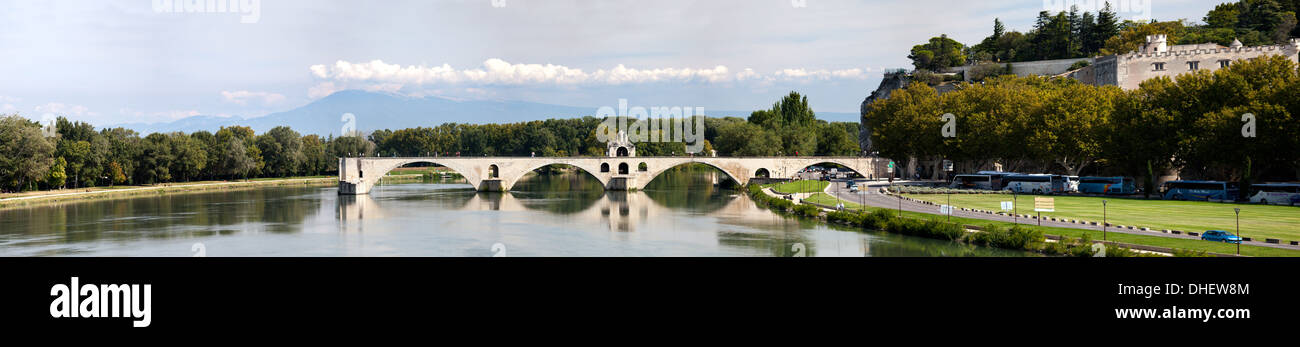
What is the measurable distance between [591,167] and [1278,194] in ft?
165

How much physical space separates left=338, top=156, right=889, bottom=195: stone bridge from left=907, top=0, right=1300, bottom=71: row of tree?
2374 cm

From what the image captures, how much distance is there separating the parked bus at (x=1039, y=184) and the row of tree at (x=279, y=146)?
1413 inches

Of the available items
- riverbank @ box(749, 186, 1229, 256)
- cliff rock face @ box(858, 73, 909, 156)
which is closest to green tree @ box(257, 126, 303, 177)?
cliff rock face @ box(858, 73, 909, 156)

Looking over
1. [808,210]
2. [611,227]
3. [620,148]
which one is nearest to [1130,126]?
[808,210]

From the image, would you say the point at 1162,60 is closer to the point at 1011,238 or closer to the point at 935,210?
the point at 935,210

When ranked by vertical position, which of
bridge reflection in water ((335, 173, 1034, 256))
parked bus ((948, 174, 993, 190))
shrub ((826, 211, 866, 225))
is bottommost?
bridge reflection in water ((335, 173, 1034, 256))

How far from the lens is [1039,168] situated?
63750mm

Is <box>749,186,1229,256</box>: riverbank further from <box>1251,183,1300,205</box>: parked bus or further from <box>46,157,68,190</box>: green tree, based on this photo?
<box>46,157,68,190</box>: green tree

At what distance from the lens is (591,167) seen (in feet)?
250

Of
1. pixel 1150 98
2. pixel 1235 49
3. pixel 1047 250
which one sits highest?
pixel 1235 49

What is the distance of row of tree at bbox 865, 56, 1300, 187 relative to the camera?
4160 centimetres
